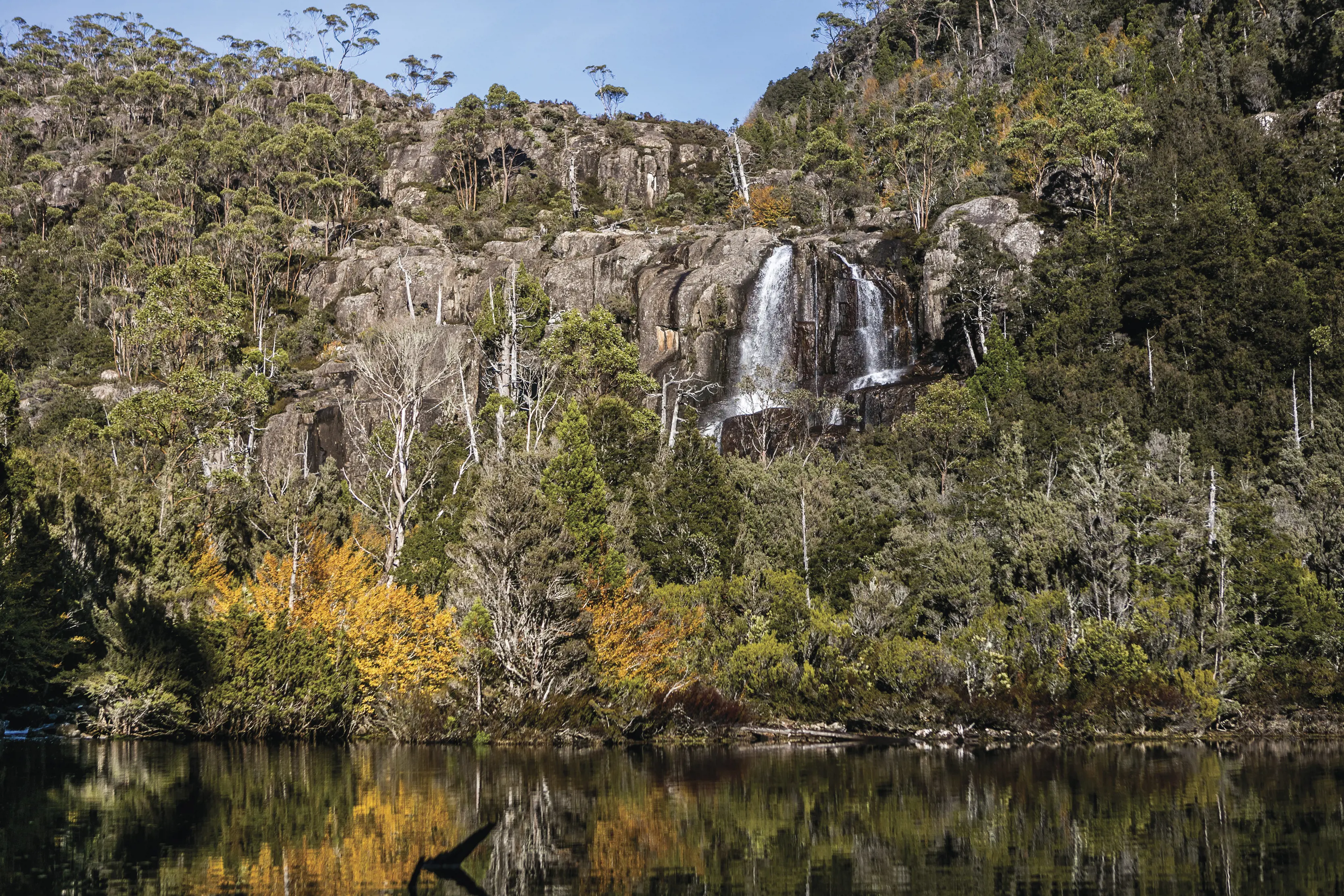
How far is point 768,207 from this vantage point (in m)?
87.4

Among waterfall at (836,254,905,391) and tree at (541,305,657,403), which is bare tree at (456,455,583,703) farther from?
waterfall at (836,254,905,391)

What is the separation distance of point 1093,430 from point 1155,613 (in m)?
20.5

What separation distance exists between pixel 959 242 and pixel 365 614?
4545 centimetres

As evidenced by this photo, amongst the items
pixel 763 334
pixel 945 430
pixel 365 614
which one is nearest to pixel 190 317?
pixel 763 334

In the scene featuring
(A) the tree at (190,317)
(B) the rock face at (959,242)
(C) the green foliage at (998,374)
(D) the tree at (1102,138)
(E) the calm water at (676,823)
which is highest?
(D) the tree at (1102,138)

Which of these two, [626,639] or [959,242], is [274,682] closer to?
[626,639]

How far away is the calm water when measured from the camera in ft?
40.6

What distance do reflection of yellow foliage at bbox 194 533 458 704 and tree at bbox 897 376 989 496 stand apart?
28444 millimetres

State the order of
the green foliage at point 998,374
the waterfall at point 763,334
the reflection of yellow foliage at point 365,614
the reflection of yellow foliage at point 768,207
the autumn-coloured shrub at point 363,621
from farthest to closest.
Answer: the reflection of yellow foliage at point 768,207 → the waterfall at point 763,334 → the green foliage at point 998,374 → the reflection of yellow foliage at point 365,614 → the autumn-coloured shrub at point 363,621

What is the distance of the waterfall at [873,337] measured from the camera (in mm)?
60906

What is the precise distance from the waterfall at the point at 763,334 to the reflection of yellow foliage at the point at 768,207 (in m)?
18.9

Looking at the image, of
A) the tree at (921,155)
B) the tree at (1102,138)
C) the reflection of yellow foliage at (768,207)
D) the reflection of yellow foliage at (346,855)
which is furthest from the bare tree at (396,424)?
the tree at (1102,138)

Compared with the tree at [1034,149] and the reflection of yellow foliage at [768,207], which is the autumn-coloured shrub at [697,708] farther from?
the reflection of yellow foliage at [768,207]

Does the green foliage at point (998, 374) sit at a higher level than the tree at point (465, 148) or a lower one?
lower
